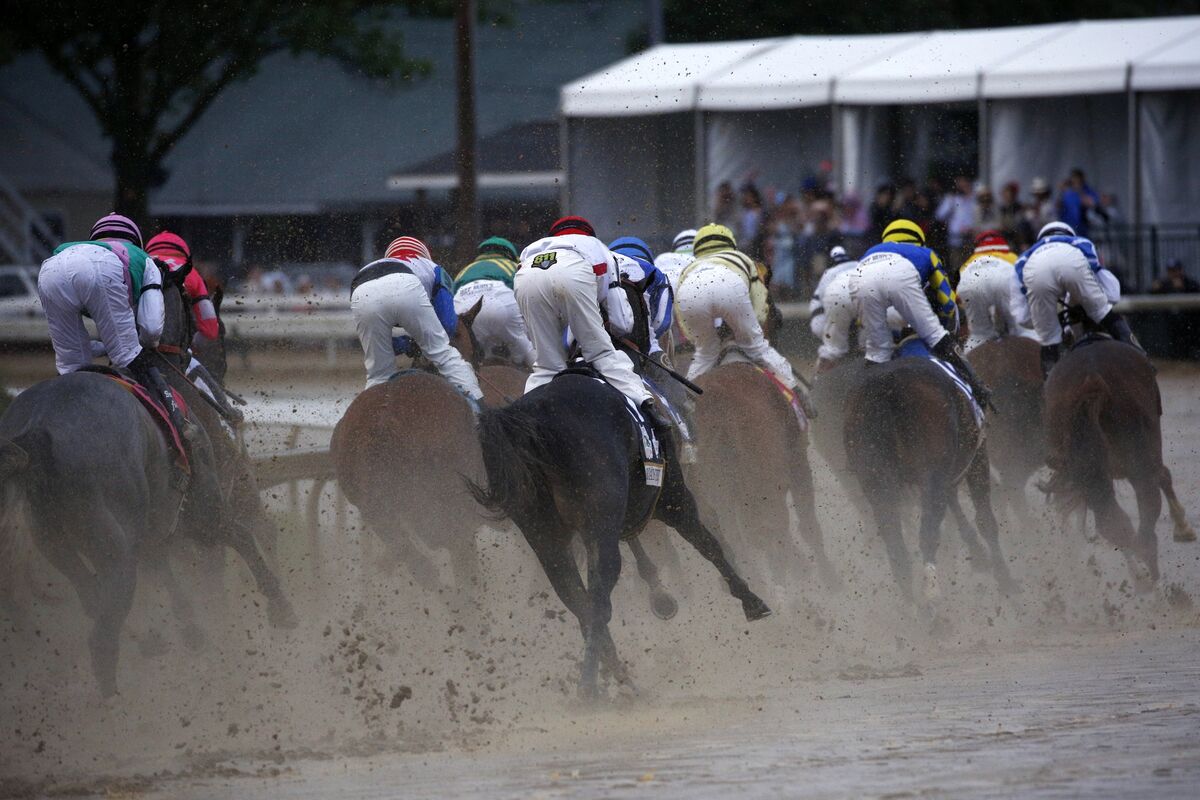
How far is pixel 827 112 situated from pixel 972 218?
4002 mm

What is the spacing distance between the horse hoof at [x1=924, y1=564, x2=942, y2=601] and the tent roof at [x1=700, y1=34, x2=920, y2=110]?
1586 cm

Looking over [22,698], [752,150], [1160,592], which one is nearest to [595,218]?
[752,150]

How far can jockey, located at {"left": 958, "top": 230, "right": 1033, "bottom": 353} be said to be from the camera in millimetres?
12953

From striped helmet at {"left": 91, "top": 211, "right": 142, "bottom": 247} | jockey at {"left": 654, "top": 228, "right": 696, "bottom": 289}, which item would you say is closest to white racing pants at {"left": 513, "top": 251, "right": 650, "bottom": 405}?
striped helmet at {"left": 91, "top": 211, "right": 142, "bottom": 247}

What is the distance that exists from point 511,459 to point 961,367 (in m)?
4.00

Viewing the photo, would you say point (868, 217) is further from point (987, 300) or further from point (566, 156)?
point (987, 300)

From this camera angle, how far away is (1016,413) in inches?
500

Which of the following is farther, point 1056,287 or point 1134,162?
point 1134,162

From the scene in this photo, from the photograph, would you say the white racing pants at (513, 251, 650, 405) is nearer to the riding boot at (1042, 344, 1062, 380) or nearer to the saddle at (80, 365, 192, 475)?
the saddle at (80, 365, 192, 475)

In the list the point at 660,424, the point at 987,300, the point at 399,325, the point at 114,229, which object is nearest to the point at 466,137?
the point at 987,300

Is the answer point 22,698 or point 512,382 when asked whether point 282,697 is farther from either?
point 512,382

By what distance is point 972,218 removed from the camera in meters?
22.7

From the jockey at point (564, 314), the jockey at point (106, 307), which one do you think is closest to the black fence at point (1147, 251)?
the jockey at point (564, 314)

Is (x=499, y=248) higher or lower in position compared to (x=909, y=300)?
higher
